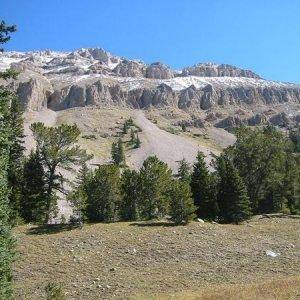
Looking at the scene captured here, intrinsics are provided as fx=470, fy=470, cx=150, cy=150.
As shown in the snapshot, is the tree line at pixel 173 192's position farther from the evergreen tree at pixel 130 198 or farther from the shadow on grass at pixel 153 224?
the shadow on grass at pixel 153 224

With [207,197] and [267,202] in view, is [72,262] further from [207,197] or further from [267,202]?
[267,202]

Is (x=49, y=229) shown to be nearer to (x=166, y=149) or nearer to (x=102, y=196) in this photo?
(x=102, y=196)

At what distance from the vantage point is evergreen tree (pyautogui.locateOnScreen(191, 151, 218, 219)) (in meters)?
53.6

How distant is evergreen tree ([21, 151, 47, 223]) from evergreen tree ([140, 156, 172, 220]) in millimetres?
11022

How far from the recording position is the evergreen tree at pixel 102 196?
49.5 metres

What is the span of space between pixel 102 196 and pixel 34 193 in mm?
7160

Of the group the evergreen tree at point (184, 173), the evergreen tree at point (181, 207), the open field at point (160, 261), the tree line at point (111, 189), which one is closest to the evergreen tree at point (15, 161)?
the tree line at point (111, 189)

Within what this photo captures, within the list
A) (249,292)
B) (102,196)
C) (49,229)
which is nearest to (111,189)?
(102,196)

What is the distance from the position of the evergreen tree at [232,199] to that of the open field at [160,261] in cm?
523

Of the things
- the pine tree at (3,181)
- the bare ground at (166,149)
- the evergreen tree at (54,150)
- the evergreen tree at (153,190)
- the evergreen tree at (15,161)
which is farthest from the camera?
the bare ground at (166,149)

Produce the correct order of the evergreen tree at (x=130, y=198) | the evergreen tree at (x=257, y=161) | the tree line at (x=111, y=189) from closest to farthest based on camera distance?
the tree line at (x=111, y=189)
the evergreen tree at (x=130, y=198)
the evergreen tree at (x=257, y=161)

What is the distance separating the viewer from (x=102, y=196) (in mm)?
49500

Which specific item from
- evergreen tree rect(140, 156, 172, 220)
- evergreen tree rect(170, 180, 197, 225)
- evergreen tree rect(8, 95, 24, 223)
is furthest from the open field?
evergreen tree rect(140, 156, 172, 220)

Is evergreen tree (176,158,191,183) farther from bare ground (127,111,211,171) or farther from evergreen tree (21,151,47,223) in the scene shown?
bare ground (127,111,211,171)
